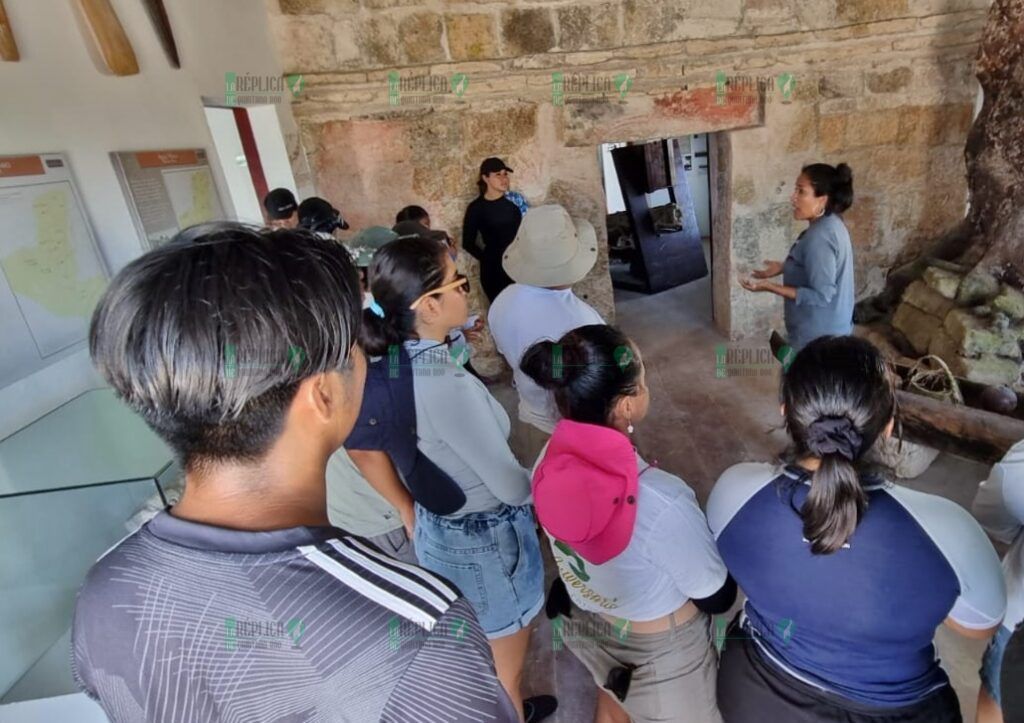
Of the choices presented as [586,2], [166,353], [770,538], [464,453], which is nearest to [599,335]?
[464,453]

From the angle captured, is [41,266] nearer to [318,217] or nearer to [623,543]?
[318,217]

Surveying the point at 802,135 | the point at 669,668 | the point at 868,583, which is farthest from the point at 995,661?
the point at 802,135

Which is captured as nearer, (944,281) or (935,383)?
(935,383)

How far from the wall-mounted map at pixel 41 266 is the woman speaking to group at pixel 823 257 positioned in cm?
260

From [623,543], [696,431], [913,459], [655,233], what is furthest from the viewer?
[655,233]

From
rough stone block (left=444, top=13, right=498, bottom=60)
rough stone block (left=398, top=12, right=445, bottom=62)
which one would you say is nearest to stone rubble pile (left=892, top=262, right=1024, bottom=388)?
rough stone block (left=444, top=13, right=498, bottom=60)

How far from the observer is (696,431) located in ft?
11.5

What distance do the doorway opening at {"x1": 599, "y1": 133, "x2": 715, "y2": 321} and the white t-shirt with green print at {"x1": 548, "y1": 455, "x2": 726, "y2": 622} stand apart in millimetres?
4458

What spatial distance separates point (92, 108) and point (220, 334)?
1723 mm

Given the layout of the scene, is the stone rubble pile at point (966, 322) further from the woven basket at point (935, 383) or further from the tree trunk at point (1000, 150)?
the woven basket at point (935, 383)

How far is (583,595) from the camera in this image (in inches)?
52.7

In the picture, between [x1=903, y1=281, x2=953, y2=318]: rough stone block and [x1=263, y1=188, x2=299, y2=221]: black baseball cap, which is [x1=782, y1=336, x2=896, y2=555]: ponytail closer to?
[x1=263, y1=188, x2=299, y2=221]: black baseball cap

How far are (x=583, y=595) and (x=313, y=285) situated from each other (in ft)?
3.32

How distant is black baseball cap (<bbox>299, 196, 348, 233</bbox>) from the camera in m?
2.70
